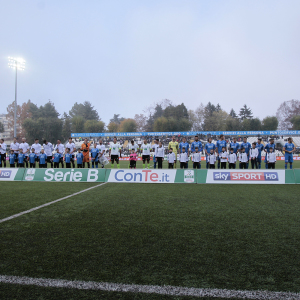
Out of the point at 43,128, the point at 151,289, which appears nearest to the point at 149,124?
the point at 43,128

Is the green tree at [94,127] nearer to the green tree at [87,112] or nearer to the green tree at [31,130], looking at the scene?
the green tree at [31,130]

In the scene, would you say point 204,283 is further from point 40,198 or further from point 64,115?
point 64,115

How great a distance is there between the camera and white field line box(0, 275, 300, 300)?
2340 mm

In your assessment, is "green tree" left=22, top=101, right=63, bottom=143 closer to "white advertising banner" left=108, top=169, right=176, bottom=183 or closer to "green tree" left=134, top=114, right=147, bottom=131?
"green tree" left=134, top=114, right=147, bottom=131

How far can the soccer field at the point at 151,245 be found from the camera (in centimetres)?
259

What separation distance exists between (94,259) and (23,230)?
187cm

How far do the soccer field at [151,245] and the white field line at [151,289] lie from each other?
2cm

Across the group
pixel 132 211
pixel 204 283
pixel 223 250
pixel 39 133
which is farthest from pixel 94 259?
pixel 39 133

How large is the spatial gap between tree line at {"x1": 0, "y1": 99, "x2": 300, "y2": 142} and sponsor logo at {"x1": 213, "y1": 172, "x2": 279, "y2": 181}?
166ft

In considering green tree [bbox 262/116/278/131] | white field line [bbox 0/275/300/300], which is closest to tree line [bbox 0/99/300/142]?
green tree [bbox 262/116/278/131]

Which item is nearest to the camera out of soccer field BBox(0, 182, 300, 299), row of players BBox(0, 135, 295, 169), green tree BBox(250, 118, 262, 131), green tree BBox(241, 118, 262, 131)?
soccer field BBox(0, 182, 300, 299)

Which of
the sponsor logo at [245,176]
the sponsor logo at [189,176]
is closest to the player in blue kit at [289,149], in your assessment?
the sponsor logo at [245,176]

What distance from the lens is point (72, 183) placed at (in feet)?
34.0

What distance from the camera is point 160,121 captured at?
62406 mm
